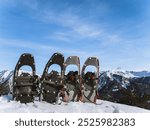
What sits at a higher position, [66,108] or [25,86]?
[25,86]

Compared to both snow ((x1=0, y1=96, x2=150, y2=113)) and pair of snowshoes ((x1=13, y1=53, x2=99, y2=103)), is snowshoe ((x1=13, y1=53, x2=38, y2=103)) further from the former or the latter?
snow ((x1=0, y1=96, x2=150, y2=113))

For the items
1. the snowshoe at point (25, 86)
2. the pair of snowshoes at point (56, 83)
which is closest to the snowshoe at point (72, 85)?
the pair of snowshoes at point (56, 83)

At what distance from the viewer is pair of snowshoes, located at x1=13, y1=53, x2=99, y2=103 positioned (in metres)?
15.3

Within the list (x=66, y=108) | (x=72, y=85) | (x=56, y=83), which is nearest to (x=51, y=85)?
(x=56, y=83)

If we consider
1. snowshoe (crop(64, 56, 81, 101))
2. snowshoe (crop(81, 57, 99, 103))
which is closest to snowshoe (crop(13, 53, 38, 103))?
snowshoe (crop(64, 56, 81, 101))

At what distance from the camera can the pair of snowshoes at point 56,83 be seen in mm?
15273

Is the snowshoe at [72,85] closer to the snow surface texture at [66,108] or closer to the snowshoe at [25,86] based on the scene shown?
the snow surface texture at [66,108]

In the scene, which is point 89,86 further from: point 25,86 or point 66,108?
point 25,86

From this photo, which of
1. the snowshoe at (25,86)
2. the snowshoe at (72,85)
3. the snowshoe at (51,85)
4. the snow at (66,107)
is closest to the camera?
the snow at (66,107)

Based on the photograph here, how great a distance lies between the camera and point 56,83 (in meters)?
15.4

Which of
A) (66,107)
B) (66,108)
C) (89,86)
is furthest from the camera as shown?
(89,86)

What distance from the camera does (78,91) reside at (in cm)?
1578

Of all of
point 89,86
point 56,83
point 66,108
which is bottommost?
point 66,108

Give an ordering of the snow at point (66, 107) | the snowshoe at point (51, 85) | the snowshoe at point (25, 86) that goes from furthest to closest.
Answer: the snowshoe at point (51, 85)
the snowshoe at point (25, 86)
the snow at point (66, 107)
